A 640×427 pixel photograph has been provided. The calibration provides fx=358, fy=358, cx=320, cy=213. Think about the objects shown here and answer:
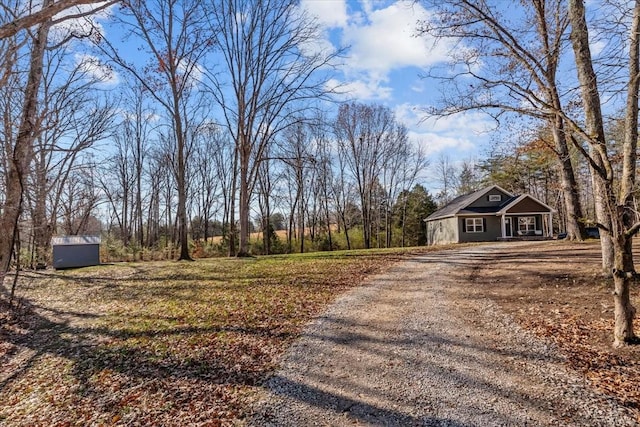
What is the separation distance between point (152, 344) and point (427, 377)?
411cm

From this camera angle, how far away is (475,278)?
893 centimetres

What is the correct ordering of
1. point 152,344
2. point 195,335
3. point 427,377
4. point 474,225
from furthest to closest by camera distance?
point 474,225 → point 195,335 → point 152,344 → point 427,377

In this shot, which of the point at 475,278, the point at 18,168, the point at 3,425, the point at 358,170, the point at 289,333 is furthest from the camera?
the point at 358,170

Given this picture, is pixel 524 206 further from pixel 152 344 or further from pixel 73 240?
pixel 73 240

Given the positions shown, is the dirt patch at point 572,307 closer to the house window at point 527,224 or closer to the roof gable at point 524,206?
the roof gable at point 524,206

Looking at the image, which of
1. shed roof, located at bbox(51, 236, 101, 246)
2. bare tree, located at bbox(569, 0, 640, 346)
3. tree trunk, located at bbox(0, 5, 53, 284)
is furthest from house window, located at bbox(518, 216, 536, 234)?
tree trunk, located at bbox(0, 5, 53, 284)

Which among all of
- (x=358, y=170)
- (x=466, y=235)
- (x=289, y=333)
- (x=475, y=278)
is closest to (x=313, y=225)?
(x=358, y=170)

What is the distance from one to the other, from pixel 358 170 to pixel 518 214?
13145 millimetres

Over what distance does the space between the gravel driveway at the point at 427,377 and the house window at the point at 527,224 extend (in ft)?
71.3

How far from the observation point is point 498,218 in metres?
25.4

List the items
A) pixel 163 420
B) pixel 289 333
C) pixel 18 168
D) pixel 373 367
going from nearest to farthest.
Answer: pixel 163 420 < pixel 373 367 < pixel 18 168 < pixel 289 333

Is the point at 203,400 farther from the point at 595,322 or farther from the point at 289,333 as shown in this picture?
the point at 595,322

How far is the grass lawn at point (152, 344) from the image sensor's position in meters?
3.96

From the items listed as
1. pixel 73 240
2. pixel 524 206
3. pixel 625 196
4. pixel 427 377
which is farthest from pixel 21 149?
pixel 524 206
